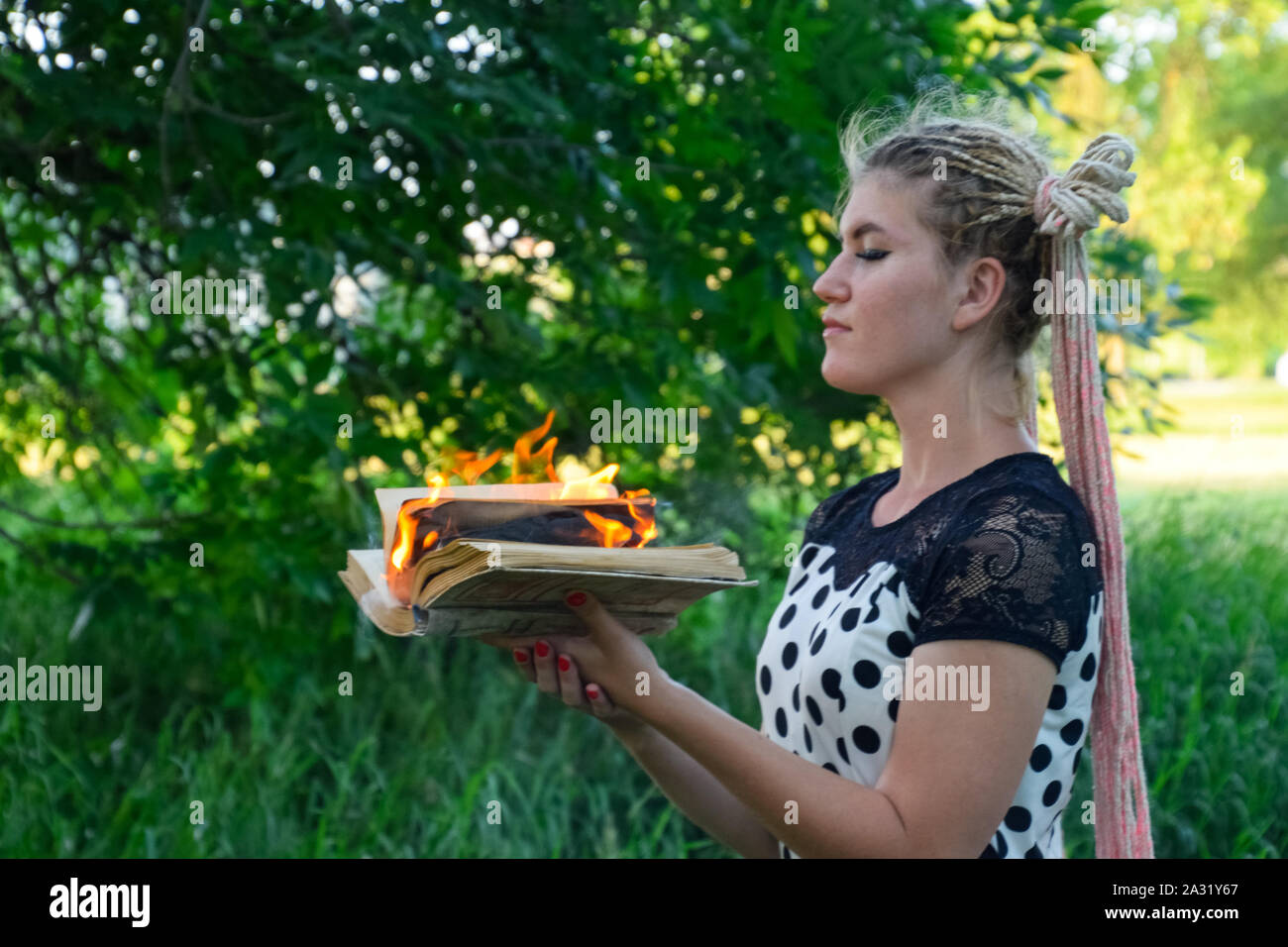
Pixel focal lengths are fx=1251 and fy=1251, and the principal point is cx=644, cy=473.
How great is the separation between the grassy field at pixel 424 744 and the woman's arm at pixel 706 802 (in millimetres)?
1516

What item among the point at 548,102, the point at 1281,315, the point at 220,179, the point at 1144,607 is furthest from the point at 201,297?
the point at 1281,315

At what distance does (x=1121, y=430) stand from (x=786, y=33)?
6.53 ft

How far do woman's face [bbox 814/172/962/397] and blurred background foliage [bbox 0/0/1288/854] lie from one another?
4.52 ft

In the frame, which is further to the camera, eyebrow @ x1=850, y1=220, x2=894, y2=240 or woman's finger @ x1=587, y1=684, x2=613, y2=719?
eyebrow @ x1=850, y1=220, x2=894, y2=240

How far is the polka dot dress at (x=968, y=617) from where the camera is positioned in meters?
1.52

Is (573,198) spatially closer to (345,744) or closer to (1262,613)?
(345,744)

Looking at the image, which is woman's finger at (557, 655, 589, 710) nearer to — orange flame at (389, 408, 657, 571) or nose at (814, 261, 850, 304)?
orange flame at (389, 408, 657, 571)

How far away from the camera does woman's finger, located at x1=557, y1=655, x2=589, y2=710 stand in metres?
1.68

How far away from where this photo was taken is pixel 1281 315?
25.1 meters

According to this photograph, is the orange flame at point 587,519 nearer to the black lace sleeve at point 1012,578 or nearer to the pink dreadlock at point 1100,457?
the black lace sleeve at point 1012,578

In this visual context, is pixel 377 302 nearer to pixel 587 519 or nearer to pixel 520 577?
pixel 587 519

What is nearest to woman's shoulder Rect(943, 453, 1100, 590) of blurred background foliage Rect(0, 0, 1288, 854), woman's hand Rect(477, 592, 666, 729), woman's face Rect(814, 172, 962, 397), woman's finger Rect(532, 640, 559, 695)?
woman's face Rect(814, 172, 962, 397)

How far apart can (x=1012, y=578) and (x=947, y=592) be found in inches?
3.2

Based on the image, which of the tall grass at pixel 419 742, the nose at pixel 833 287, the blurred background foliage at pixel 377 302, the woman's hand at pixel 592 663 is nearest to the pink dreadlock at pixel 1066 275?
the nose at pixel 833 287
